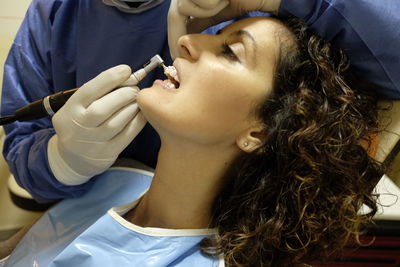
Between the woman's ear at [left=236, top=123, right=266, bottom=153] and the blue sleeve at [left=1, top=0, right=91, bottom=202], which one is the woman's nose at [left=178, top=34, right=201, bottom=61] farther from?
the blue sleeve at [left=1, top=0, right=91, bottom=202]

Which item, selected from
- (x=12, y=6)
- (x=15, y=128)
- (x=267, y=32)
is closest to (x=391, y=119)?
(x=267, y=32)

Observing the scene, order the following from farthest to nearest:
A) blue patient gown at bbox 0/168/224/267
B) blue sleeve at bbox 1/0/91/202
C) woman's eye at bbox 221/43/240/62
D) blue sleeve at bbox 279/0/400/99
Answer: blue sleeve at bbox 1/0/91/202 < blue patient gown at bbox 0/168/224/267 < woman's eye at bbox 221/43/240/62 < blue sleeve at bbox 279/0/400/99

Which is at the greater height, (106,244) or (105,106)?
(105,106)

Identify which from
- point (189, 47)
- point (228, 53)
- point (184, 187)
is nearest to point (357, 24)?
point (228, 53)

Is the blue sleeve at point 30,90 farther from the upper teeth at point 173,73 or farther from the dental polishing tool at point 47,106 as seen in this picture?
the upper teeth at point 173,73

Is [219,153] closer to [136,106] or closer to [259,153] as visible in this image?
[259,153]

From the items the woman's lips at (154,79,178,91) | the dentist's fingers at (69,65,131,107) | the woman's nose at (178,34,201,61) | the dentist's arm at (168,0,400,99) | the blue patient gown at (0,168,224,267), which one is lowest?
the blue patient gown at (0,168,224,267)

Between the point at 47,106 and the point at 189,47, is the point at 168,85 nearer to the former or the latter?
the point at 189,47

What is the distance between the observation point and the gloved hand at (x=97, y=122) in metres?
0.97

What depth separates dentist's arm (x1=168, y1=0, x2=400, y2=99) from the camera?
0.83 m

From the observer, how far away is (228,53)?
3.08 ft

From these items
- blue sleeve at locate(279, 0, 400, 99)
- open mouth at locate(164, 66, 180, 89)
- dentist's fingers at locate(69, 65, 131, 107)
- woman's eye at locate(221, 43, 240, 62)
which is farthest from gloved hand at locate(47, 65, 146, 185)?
blue sleeve at locate(279, 0, 400, 99)

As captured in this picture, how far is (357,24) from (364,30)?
0.02 meters

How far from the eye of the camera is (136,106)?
3.37 ft
